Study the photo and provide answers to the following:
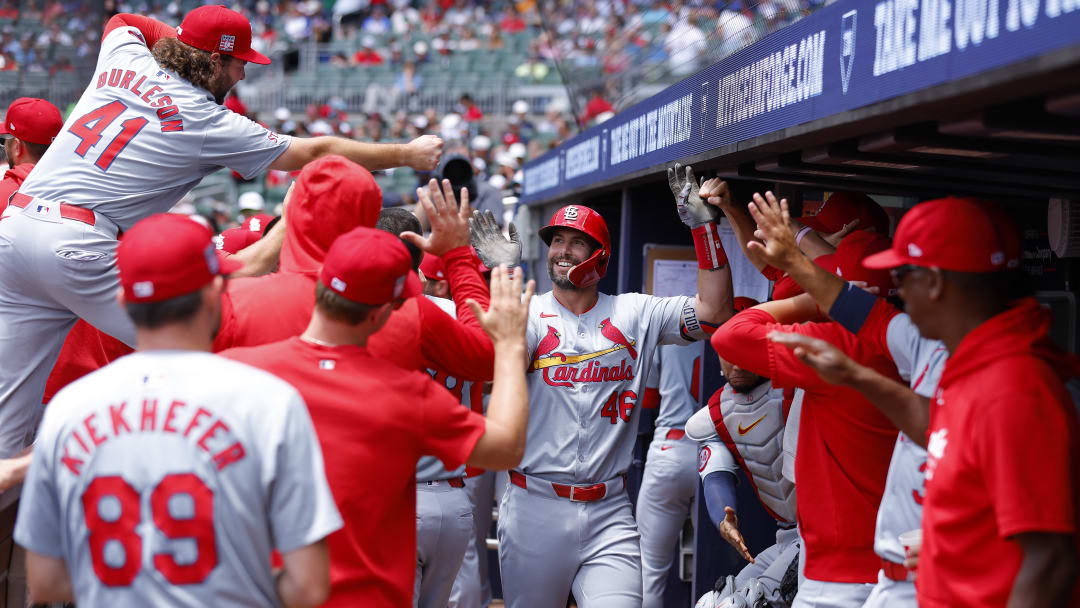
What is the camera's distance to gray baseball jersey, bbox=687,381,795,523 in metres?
4.37

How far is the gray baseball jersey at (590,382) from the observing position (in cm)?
441

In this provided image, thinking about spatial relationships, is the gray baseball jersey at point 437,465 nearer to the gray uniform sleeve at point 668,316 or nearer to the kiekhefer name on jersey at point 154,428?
the gray uniform sleeve at point 668,316

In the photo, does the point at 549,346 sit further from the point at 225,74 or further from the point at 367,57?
the point at 367,57

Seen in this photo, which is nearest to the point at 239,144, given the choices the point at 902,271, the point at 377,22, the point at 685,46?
the point at 902,271

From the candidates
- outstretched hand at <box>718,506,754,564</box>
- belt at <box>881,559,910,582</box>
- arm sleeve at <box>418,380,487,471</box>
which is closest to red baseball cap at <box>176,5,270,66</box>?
arm sleeve at <box>418,380,487,471</box>

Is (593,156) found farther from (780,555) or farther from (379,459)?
(379,459)

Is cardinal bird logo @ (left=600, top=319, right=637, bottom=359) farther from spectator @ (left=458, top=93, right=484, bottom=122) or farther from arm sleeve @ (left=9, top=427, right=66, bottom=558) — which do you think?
spectator @ (left=458, top=93, right=484, bottom=122)

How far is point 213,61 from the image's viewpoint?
3855mm

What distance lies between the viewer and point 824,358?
2.55 meters

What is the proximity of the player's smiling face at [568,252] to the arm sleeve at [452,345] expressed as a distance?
128 cm

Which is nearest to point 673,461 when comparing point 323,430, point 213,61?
point 213,61

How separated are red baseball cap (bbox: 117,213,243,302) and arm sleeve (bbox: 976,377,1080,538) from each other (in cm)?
166

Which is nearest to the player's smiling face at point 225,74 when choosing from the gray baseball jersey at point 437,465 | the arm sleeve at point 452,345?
the gray baseball jersey at point 437,465

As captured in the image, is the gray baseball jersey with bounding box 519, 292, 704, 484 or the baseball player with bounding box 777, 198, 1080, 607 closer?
the baseball player with bounding box 777, 198, 1080, 607
